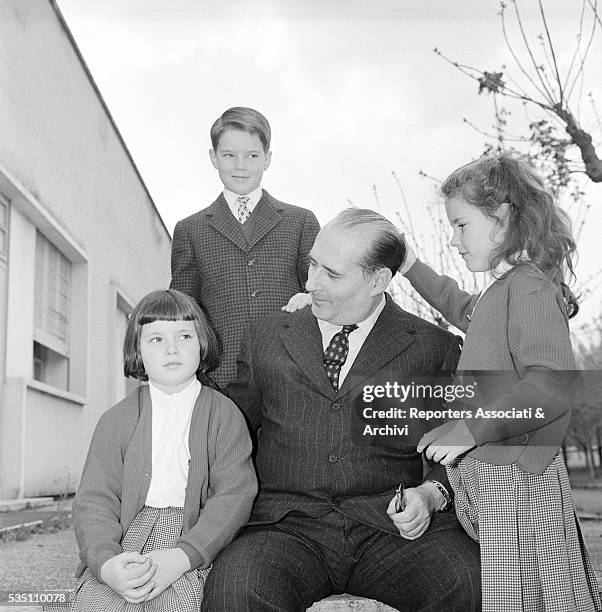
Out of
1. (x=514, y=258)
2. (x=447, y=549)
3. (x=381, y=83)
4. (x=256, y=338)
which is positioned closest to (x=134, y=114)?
(x=381, y=83)

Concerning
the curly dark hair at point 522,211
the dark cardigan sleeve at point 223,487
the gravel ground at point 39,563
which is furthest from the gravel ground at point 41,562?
the curly dark hair at point 522,211

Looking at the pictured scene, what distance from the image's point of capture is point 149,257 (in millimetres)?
9680

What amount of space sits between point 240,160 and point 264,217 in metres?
0.19

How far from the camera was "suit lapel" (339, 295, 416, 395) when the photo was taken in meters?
2.00

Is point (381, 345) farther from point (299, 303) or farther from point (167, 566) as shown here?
point (167, 566)

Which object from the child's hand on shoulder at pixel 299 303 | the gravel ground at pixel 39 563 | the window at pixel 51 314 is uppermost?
the window at pixel 51 314

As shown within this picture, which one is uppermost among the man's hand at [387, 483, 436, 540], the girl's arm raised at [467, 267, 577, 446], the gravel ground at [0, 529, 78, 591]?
the girl's arm raised at [467, 267, 577, 446]

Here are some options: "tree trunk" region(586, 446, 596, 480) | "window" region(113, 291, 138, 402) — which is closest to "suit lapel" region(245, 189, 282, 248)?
"window" region(113, 291, 138, 402)

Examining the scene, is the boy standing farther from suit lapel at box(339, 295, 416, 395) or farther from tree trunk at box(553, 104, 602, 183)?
tree trunk at box(553, 104, 602, 183)

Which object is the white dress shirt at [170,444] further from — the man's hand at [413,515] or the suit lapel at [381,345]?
the man's hand at [413,515]

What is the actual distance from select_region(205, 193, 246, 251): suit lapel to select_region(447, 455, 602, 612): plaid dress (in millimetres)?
1100

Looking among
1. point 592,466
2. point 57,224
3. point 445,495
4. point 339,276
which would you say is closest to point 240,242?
point 339,276

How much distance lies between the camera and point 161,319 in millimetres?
2023

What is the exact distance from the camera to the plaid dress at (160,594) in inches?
67.9
